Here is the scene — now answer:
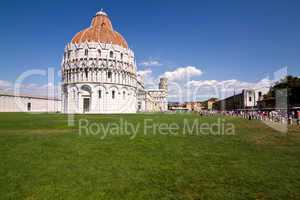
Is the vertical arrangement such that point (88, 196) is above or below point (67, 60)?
below

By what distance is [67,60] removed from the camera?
205 ft

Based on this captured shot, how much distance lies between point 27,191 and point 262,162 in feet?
20.0

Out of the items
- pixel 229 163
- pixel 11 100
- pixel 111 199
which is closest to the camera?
pixel 111 199

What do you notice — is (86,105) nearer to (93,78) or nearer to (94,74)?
(93,78)

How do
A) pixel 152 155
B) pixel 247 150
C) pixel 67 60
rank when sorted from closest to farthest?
1. pixel 152 155
2. pixel 247 150
3. pixel 67 60

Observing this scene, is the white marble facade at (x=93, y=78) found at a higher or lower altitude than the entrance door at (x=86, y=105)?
higher

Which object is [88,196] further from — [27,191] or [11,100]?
[11,100]

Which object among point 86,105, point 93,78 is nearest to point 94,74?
point 93,78

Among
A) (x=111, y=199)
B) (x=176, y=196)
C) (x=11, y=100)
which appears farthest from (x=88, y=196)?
(x=11, y=100)

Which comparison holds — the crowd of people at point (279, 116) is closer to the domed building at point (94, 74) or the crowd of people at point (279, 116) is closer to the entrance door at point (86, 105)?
the domed building at point (94, 74)

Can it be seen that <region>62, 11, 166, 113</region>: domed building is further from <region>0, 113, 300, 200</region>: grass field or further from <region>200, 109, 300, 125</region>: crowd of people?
<region>0, 113, 300, 200</region>: grass field

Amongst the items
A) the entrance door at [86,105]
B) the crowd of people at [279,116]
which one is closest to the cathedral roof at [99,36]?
the entrance door at [86,105]

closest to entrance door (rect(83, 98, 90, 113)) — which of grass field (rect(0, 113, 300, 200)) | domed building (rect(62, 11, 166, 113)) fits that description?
domed building (rect(62, 11, 166, 113))

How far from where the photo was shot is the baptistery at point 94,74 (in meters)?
59.8
